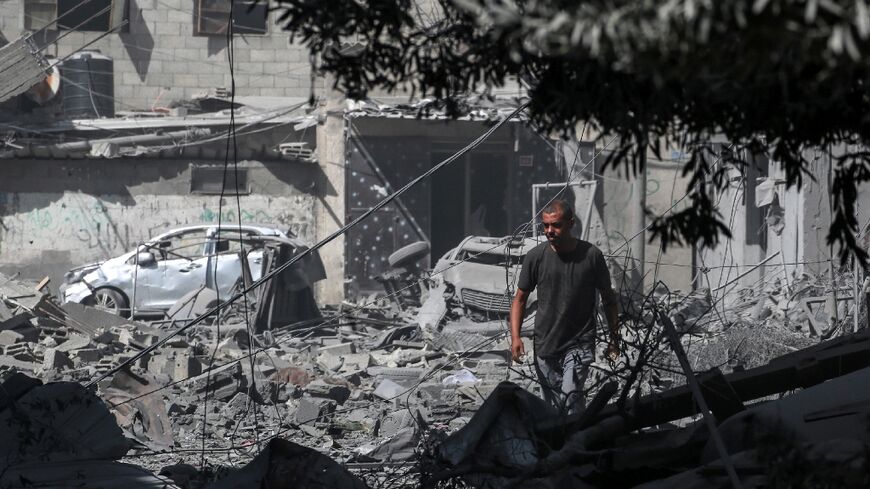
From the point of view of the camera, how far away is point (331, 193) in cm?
2325

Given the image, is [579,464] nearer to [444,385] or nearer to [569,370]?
[569,370]

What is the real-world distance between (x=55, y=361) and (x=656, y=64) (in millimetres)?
11416

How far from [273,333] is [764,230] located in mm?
7628

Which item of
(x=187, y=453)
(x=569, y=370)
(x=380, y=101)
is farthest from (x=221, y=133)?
(x=569, y=370)

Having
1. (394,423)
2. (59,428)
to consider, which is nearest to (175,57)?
(394,423)

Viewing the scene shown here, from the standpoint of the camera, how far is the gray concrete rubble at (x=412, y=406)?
461cm

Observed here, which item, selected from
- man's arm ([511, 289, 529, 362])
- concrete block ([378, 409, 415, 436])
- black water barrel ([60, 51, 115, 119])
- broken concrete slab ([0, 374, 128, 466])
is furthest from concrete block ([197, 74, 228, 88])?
broken concrete slab ([0, 374, 128, 466])

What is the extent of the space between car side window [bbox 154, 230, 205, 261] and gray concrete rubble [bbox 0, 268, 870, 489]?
8.12 feet

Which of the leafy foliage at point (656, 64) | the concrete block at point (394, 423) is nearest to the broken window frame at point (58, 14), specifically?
the concrete block at point (394, 423)

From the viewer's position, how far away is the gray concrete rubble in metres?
4.61

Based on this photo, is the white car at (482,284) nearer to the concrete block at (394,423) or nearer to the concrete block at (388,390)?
the concrete block at (388,390)

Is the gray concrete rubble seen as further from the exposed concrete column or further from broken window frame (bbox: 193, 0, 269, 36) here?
broken window frame (bbox: 193, 0, 269, 36)

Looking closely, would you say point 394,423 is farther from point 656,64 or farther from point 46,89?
point 46,89

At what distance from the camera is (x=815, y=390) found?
4.91m
